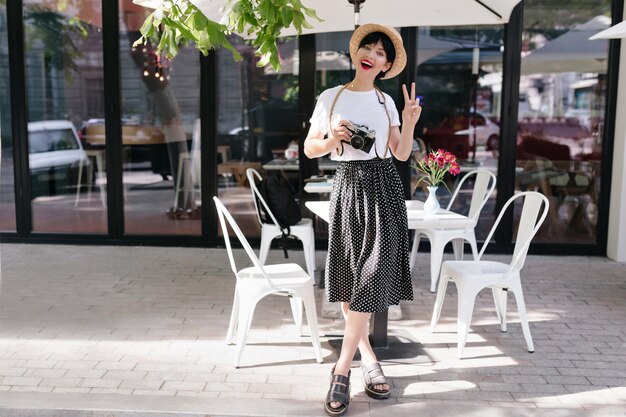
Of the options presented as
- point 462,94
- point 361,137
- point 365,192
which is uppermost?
point 462,94

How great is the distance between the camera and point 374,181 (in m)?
3.29

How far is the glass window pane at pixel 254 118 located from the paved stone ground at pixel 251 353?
125cm

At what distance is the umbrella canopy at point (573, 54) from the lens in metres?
→ 6.28

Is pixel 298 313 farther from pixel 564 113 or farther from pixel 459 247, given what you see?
pixel 564 113

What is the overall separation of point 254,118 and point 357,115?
11.3ft

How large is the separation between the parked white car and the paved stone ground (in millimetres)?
1349

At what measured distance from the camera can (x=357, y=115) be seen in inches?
130

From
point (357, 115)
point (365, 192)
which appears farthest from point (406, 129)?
point (365, 192)

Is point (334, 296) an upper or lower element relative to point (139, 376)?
upper

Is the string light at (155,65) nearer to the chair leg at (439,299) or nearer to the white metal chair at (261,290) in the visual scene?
the white metal chair at (261,290)

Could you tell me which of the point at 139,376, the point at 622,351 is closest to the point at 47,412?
the point at 139,376

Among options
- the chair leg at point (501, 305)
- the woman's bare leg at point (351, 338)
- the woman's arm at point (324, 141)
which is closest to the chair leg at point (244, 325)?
the woman's bare leg at point (351, 338)

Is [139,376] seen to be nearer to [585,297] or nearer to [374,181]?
[374,181]

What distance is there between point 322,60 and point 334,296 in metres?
3.56
